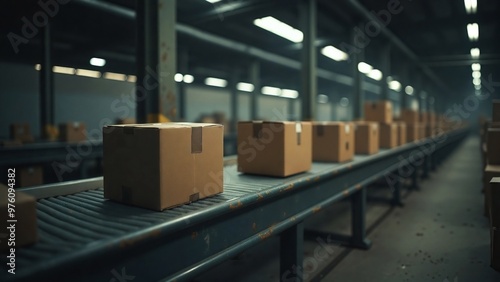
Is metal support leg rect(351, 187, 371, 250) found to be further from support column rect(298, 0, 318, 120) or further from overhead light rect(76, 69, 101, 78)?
overhead light rect(76, 69, 101, 78)

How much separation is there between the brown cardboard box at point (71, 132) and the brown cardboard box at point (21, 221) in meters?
5.54

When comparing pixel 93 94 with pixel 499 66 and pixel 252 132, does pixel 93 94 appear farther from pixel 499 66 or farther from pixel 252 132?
pixel 499 66

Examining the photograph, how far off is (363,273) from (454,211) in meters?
2.66

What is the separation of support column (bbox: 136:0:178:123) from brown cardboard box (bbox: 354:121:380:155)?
2298 millimetres

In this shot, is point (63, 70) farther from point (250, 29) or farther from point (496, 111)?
point (496, 111)

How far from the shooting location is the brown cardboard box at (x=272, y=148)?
93.7 inches

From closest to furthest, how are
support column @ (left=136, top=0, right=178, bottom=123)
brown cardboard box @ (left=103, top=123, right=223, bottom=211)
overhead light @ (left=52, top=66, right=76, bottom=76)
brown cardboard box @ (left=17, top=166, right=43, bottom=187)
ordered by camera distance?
brown cardboard box @ (left=103, top=123, right=223, bottom=211)
support column @ (left=136, top=0, right=178, bottom=123)
brown cardboard box @ (left=17, top=166, right=43, bottom=187)
overhead light @ (left=52, top=66, right=76, bottom=76)

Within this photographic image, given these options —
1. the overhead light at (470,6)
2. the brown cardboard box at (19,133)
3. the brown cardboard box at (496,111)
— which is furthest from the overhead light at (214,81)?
the brown cardboard box at (496,111)

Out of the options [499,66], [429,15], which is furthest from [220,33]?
[499,66]

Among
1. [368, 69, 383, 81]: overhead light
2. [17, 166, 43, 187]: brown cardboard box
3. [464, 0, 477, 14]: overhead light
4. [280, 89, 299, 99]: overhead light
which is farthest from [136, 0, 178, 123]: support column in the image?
[280, 89, 299, 99]: overhead light

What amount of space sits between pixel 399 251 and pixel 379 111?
2388 mm

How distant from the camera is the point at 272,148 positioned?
2.43 m

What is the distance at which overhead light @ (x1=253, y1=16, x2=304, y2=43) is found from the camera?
629 cm

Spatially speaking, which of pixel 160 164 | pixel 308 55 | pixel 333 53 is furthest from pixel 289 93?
pixel 160 164
